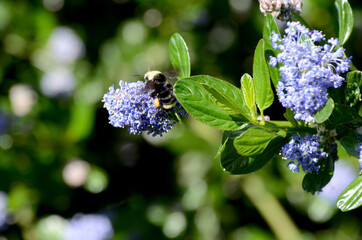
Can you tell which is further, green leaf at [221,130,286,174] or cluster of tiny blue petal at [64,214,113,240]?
cluster of tiny blue petal at [64,214,113,240]

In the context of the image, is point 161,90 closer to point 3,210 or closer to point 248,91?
point 248,91

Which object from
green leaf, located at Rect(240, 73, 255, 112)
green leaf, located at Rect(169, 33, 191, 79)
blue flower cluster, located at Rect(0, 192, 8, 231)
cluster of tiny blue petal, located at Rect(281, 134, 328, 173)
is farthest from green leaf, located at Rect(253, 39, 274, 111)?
blue flower cluster, located at Rect(0, 192, 8, 231)

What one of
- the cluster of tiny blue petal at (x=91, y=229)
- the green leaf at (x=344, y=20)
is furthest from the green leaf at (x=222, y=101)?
the cluster of tiny blue petal at (x=91, y=229)

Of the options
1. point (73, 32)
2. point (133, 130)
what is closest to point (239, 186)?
point (73, 32)

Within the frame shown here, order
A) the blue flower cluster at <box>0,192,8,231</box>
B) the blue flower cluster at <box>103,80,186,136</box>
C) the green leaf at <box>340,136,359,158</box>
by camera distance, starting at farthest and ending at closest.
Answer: the blue flower cluster at <box>0,192,8,231</box>, the blue flower cluster at <box>103,80,186,136</box>, the green leaf at <box>340,136,359,158</box>

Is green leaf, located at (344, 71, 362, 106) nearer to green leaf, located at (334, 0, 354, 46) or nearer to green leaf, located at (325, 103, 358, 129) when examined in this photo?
green leaf, located at (325, 103, 358, 129)

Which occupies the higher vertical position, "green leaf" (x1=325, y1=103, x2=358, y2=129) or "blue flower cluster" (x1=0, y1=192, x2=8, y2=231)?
"green leaf" (x1=325, y1=103, x2=358, y2=129)

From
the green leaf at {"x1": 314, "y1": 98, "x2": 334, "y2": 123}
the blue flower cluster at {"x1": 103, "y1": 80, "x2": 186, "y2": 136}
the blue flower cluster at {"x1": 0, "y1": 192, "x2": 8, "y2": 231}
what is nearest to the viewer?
the green leaf at {"x1": 314, "y1": 98, "x2": 334, "y2": 123}

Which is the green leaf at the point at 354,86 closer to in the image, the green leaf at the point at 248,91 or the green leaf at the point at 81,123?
the green leaf at the point at 248,91
